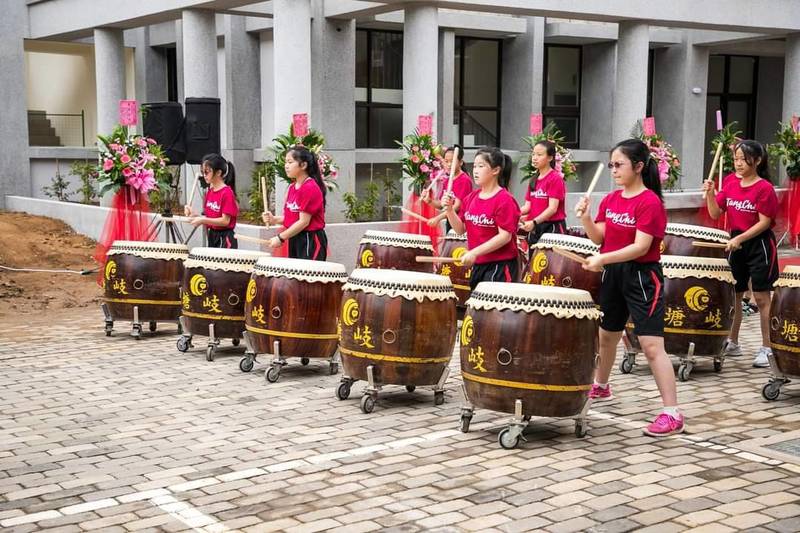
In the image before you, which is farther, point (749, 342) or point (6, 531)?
point (749, 342)

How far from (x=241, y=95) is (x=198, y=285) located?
11827 millimetres

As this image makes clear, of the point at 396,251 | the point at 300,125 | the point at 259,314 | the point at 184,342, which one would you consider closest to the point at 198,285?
the point at 184,342

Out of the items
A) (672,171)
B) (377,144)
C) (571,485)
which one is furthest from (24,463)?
(377,144)

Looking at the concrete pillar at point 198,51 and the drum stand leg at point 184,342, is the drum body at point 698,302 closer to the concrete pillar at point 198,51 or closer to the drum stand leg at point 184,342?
the drum stand leg at point 184,342

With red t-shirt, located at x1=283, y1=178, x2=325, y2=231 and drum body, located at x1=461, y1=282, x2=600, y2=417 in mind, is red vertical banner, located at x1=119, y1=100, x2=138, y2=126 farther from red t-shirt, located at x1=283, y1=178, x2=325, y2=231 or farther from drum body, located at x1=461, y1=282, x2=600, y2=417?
drum body, located at x1=461, y1=282, x2=600, y2=417

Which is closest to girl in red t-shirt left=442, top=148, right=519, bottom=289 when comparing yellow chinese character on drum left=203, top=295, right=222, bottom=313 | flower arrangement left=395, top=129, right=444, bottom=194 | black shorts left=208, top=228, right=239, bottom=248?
yellow chinese character on drum left=203, top=295, right=222, bottom=313

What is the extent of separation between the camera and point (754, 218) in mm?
8375

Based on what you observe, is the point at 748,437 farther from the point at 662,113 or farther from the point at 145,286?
the point at 662,113

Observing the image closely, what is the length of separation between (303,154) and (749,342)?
462cm

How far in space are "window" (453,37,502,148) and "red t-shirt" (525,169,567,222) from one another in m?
11.9

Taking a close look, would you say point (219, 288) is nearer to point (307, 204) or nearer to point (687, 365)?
point (307, 204)

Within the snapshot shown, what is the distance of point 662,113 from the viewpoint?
23656 millimetres

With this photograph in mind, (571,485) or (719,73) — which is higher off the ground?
(719,73)

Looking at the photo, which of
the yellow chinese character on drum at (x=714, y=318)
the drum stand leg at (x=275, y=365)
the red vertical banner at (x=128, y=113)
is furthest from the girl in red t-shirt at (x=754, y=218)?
the red vertical banner at (x=128, y=113)
